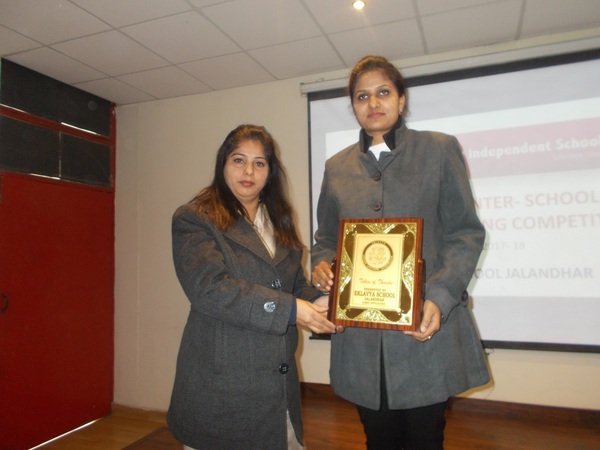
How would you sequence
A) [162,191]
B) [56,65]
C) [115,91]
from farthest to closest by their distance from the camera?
1. [162,191]
2. [115,91]
3. [56,65]

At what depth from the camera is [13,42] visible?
9.18 ft

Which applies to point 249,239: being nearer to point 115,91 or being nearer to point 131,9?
point 131,9

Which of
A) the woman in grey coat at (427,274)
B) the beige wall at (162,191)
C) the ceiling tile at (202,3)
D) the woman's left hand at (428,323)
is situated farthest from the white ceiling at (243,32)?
the woman's left hand at (428,323)

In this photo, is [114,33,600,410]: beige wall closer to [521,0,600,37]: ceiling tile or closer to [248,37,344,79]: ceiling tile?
[248,37,344,79]: ceiling tile

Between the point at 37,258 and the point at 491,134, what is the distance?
360 centimetres

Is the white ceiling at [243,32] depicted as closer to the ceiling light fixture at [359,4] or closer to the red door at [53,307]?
the ceiling light fixture at [359,4]

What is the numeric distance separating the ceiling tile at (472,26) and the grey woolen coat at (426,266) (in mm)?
1858

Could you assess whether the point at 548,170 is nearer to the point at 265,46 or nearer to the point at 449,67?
the point at 449,67

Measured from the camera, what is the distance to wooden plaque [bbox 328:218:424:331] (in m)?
1.07

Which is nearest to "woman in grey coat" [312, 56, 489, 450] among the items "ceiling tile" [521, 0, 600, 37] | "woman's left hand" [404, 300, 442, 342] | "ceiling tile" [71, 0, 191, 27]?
"woman's left hand" [404, 300, 442, 342]

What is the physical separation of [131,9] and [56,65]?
1.12m

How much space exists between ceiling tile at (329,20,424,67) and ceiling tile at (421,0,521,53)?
0.09 metres

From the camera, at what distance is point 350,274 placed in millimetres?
1175

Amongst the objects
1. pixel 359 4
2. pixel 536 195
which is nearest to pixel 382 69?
pixel 359 4
